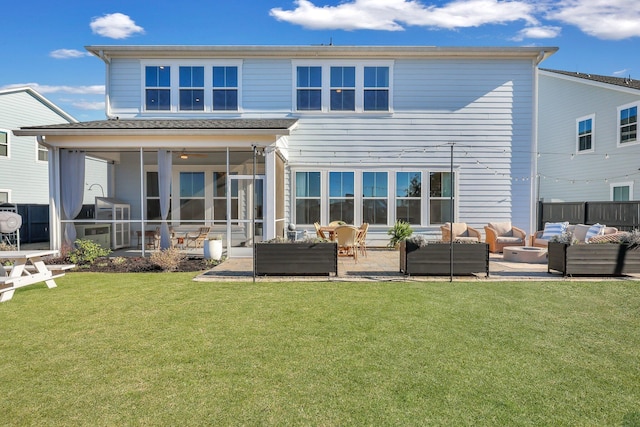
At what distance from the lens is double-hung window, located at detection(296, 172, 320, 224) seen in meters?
13.1

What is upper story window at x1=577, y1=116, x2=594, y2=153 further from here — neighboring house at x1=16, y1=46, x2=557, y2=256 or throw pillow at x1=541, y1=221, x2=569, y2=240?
throw pillow at x1=541, y1=221, x2=569, y2=240

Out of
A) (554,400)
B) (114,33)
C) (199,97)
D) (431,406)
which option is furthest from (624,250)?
(114,33)

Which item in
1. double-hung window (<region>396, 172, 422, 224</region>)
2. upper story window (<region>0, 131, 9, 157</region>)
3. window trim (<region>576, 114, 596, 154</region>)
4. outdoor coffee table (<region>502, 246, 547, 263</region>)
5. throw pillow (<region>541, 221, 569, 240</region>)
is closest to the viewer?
outdoor coffee table (<region>502, 246, 547, 263</region>)

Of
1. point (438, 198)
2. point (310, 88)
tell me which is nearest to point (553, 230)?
point (438, 198)

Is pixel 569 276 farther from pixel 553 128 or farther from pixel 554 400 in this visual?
pixel 553 128

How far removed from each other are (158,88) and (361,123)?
6476 millimetres

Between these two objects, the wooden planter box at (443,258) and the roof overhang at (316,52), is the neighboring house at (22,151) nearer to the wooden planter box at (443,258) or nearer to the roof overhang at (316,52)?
the roof overhang at (316,52)

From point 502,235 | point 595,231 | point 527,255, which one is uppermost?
point 595,231

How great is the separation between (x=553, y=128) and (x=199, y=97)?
15.2m

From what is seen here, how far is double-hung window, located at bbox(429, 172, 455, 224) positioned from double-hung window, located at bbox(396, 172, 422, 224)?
36 cm

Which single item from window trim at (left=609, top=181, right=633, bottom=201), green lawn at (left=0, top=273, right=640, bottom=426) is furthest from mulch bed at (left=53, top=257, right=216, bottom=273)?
window trim at (left=609, top=181, right=633, bottom=201)

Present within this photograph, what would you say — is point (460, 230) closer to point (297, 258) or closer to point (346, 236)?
point (346, 236)

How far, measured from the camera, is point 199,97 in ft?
43.2

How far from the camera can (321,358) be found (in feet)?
12.8
